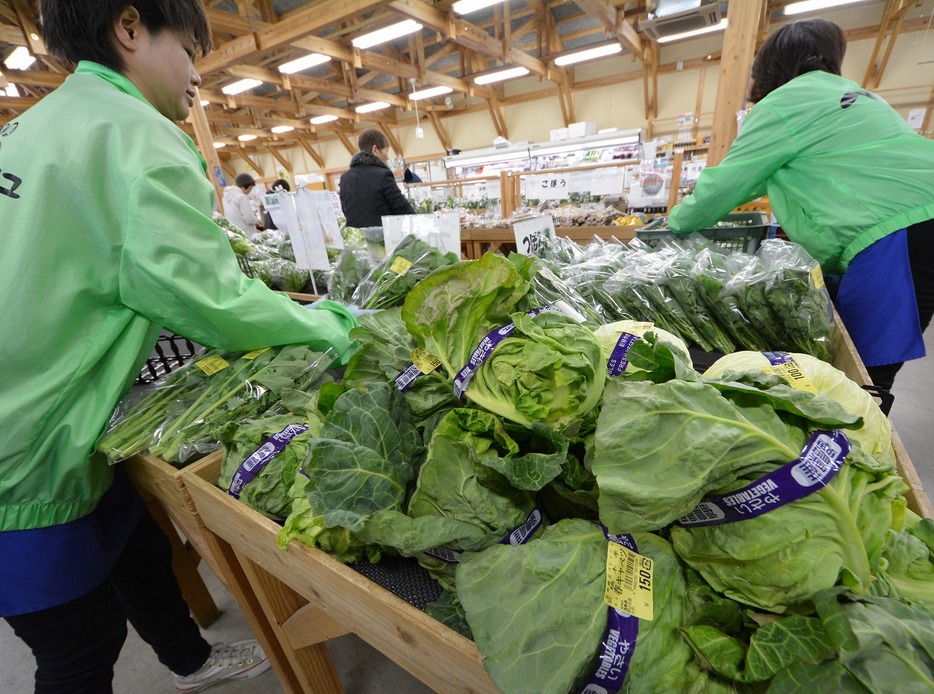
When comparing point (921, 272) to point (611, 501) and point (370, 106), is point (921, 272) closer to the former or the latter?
point (611, 501)

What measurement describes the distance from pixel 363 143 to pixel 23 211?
3726 mm

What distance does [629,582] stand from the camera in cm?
60

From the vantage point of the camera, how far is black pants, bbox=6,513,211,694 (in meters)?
1.21

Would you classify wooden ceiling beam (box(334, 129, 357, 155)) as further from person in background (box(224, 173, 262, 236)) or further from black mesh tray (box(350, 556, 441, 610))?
black mesh tray (box(350, 556, 441, 610))

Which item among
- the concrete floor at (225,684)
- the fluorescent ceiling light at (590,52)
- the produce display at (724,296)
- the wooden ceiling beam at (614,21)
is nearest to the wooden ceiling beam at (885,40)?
the wooden ceiling beam at (614,21)

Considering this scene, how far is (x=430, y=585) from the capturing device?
82 centimetres

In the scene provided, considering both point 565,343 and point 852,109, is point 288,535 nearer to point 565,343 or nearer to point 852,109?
point 565,343

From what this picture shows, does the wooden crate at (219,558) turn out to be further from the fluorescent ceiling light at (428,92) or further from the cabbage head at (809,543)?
the fluorescent ceiling light at (428,92)

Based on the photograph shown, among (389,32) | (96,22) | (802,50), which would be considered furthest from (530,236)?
(389,32)

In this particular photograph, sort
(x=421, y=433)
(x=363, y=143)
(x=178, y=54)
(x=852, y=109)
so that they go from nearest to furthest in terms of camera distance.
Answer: (x=421, y=433) → (x=178, y=54) → (x=852, y=109) → (x=363, y=143)

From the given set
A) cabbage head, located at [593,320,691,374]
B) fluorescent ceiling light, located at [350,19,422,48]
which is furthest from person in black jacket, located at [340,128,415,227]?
fluorescent ceiling light, located at [350,19,422,48]

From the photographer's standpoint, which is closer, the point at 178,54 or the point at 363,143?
the point at 178,54

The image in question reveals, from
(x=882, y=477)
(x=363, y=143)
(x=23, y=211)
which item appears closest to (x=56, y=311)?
(x=23, y=211)

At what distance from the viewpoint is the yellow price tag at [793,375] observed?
3.07ft
